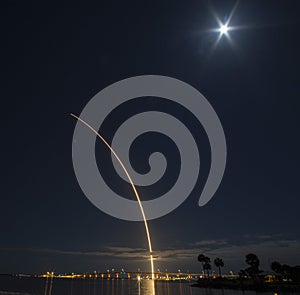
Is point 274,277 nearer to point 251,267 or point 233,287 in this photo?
point 233,287

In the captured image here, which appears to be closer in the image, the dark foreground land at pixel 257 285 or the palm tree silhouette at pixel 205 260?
Result: the dark foreground land at pixel 257 285

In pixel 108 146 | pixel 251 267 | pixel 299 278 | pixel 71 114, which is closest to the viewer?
pixel 71 114

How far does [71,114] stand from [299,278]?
330 ft

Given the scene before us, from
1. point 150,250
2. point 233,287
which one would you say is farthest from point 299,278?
point 150,250

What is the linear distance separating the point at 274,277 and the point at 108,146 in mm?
126800

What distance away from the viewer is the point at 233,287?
12062 centimetres

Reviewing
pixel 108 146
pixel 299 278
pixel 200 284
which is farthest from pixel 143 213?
pixel 200 284

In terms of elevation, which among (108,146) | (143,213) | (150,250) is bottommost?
(150,250)

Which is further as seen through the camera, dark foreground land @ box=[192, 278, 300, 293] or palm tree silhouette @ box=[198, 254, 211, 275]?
palm tree silhouette @ box=[198, 254, 211, 275]

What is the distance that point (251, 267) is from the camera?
108 meters

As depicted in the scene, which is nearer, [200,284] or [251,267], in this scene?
[251,267]

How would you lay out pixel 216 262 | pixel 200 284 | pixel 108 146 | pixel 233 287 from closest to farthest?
pixel 108 146 → pixel 233 287 → pixel 216 262 → pixel 200 284

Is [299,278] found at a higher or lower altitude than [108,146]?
lower

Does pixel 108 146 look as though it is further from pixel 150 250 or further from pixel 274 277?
pixel 274 277
